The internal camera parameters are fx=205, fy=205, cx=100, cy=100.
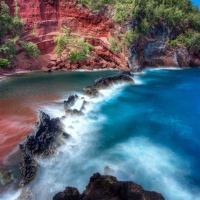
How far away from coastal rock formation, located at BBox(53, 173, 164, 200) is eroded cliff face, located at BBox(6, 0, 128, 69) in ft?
88.2

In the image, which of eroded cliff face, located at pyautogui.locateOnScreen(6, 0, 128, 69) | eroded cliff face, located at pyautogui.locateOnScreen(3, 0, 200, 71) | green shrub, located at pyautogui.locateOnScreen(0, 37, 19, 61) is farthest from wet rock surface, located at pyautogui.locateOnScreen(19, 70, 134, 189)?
eroded cliff face, located at pyautogui.locateOnScreen(6, 0, 128, 69)

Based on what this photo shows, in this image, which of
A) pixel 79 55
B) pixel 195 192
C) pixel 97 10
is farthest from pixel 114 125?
pixel 97 10

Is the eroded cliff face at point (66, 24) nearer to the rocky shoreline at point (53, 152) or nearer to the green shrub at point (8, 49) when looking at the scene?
the green shrub at point (8, 49)

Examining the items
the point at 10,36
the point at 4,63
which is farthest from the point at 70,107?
the point at 10,36

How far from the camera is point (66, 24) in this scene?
3791 centimetres

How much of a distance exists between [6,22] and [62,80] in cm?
1168

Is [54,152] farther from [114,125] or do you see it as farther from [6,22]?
[6,22]

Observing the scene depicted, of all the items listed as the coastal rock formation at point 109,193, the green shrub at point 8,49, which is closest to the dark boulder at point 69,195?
the coastal rock formation at point 109,193

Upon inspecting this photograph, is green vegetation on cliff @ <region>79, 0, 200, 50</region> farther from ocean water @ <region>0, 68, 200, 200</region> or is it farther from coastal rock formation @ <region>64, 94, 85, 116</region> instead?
coastal rock formation @ <region>64, 94, 85, 116</region>

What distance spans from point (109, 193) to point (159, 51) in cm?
3889

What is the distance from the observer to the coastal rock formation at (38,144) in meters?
9.25

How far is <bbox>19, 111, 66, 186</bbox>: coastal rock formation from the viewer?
9.25 meters

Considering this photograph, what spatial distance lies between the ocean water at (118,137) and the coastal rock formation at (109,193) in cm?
155

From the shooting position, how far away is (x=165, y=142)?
13312mm
